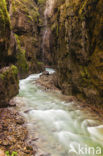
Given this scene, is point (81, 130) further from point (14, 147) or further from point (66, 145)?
point (14, 147)

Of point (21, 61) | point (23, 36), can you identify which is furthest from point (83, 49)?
point (23, 36)

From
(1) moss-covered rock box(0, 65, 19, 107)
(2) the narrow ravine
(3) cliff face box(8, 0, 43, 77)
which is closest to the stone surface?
(2) the narrow ravine

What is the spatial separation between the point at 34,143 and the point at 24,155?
71 cm

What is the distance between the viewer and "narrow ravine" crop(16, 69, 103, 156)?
167 inches

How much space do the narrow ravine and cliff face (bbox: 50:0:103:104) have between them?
147cm

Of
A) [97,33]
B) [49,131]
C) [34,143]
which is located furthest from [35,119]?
[97,33]

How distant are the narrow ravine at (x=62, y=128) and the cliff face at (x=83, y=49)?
147cm

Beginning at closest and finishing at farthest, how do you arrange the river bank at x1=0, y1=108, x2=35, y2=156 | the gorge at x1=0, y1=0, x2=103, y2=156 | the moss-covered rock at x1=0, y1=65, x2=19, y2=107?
the river bank at x1=0, y1=108, x2=35, y2=156 < the gorge at x1=0, y1=0, x2=103, y2=156 < the moss-covered rock at x1=0, y1=65, x2=19, y2=107

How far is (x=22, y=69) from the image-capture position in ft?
54.0

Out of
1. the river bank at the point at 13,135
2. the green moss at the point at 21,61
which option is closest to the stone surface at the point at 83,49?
the river bank at the point at 13,135

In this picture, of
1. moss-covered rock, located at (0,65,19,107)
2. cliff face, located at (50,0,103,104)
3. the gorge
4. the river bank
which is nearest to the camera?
the river bank

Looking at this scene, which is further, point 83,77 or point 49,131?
→ point 83,77

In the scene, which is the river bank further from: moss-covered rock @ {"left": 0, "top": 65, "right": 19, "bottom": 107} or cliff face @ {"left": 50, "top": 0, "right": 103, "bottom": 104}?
cliff face @ {"left": 50, "top": 0, "right": 103, "bottom": 104}

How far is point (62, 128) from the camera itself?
5449mm
